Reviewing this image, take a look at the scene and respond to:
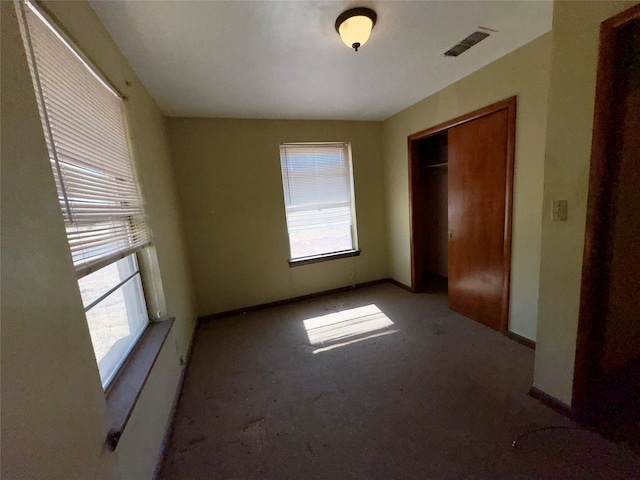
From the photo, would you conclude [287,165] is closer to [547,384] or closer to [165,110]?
[165,110]

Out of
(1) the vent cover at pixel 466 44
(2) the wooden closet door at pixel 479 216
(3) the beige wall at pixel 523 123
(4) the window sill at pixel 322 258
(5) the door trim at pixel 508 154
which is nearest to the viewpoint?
(1) the vent cover at pixel 466 44

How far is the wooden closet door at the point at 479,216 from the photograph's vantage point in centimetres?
227

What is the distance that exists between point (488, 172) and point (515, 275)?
0.97 m

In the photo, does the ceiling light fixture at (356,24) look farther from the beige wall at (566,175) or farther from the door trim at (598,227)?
the door trim at (598,227)

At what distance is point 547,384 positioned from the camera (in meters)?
1.59

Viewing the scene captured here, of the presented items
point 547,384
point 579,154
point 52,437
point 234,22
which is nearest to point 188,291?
point 52,437

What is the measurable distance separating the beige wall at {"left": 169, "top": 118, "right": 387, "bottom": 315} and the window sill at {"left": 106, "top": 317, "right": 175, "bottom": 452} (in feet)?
4.93

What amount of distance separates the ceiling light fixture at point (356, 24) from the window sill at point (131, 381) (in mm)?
2193

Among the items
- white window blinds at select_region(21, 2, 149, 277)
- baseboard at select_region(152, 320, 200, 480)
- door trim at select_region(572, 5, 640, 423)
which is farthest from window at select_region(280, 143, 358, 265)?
door trim at select_region(572, 5, 640, 423)

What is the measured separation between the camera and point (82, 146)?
113 cm

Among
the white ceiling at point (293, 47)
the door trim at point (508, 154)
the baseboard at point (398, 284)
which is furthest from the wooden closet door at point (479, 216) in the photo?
the baseboard at point (398, 284)

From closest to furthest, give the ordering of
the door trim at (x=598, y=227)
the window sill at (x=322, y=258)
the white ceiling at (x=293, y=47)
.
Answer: the door trim at (x=598, y=227), the white ceiling at (x=293, y=47), the window sill at (x=322, y=258)

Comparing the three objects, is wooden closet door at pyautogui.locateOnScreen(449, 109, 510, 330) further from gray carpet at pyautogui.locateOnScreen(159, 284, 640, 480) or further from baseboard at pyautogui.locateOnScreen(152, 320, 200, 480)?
baseboard at pyautogui.locateOnScreen(152, 320, 200, 480)

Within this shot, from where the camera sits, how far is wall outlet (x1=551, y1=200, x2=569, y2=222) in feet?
4.52
